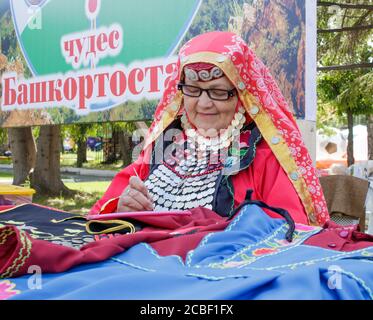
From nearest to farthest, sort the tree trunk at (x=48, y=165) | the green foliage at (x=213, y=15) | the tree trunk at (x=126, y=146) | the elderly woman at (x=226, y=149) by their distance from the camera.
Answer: the elderly woman at (x=226, y=149), the green foliage at (x=213, y=15), the tree trunk at (x=48, y=165), the tree trunk at (x=126, y=146)

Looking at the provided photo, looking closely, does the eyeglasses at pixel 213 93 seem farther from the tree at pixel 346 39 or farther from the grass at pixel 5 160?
the grass at pixel 5 160

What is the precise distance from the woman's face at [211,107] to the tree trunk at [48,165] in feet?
19.9

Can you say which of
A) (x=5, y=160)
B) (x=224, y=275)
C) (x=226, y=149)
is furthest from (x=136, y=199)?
(x=5, y=160)

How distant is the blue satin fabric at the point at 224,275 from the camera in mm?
1032

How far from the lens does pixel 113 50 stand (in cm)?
446

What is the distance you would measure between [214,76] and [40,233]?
99 cm

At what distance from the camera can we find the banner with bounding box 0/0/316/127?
11.7 ft

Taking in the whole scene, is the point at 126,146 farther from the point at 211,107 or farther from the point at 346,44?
the point at 211,107

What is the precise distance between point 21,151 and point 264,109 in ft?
20.2

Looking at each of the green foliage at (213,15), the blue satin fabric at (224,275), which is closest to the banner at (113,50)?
the green foliage at (213,15)

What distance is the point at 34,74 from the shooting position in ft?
16.9

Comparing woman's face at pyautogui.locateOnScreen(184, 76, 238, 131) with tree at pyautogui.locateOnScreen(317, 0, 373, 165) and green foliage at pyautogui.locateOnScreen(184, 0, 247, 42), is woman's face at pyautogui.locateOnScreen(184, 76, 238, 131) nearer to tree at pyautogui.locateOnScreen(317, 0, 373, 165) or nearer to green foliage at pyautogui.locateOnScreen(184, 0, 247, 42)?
green foliage at pyautogui.locateOnScreen(184, 0, 247, 42)

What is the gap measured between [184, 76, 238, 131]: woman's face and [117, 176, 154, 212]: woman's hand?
1.55 feet

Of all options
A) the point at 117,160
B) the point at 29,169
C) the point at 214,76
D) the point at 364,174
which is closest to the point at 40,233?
the point at 214,76
